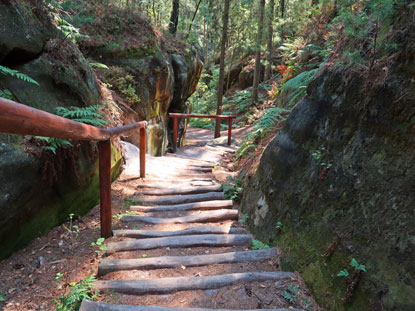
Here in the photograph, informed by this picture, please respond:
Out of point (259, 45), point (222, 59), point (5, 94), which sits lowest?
point (5, 94)

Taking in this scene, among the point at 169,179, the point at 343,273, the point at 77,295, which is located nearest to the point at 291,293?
the point at 343,273

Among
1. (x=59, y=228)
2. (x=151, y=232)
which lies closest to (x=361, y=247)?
(x=151, y=232)

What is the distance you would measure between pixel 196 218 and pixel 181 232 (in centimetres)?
54

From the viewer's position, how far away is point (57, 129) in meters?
2.11

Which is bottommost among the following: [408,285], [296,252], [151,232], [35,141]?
[151,232]

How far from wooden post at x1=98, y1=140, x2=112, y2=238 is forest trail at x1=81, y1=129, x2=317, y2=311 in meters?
0.26

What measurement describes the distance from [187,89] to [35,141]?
11.6 m

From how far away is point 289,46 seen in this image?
10.1 meters

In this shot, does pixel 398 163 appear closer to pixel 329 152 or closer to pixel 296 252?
pixel 329 152

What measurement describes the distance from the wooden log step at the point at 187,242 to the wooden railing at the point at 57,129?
1.19ft

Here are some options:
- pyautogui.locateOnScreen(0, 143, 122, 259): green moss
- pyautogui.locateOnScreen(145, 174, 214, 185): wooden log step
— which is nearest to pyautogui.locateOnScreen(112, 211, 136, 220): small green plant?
pyautogui.locateOnScreen(0, 143, 122, 259): green moss

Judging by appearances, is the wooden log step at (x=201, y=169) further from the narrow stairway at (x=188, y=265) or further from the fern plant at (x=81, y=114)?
the fern plant at (x=81, y=114)

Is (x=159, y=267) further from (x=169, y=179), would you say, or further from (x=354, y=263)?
(x=169, y=179)

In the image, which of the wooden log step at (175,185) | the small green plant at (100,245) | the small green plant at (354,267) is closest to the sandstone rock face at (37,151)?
the small green plant at (100,245)
